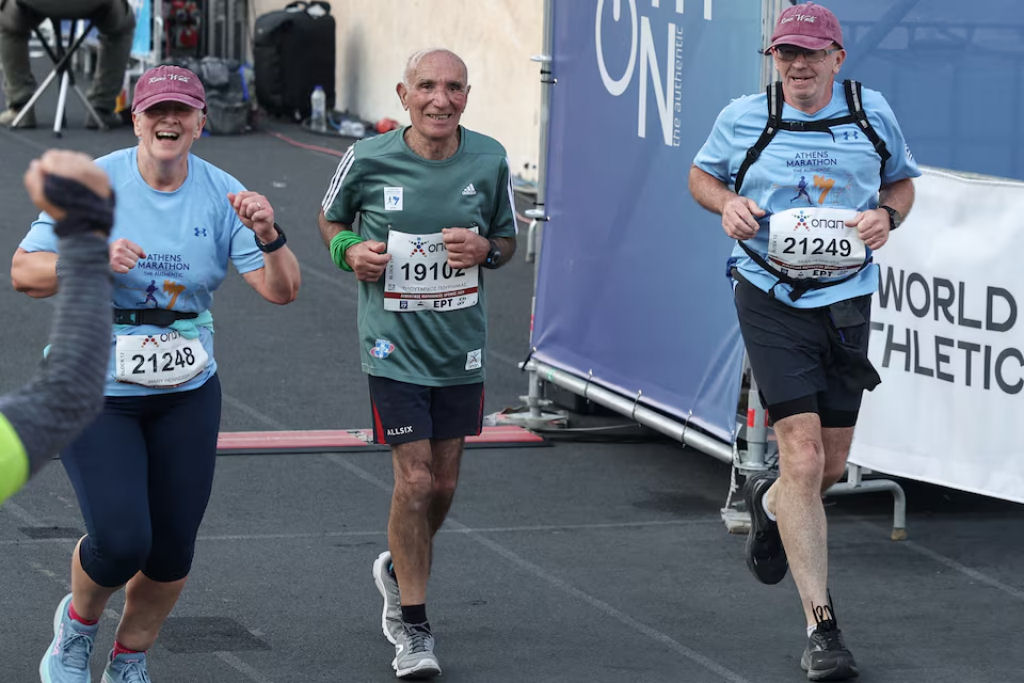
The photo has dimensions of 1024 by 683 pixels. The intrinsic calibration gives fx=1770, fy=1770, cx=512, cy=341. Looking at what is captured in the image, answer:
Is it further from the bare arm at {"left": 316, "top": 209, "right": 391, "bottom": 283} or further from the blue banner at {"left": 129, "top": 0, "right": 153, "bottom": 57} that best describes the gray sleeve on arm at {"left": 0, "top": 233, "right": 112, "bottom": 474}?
the blue banner at {"left": 129, "top": 0, "right": 153, "bottom": 57}

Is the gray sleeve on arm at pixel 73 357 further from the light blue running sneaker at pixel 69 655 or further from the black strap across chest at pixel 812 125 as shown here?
the black strap across chest at pixel 812 125

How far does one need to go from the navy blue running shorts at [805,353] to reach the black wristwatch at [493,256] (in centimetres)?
84

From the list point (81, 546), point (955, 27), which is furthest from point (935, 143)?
point (81, 546)

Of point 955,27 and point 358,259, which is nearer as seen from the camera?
point 358,259

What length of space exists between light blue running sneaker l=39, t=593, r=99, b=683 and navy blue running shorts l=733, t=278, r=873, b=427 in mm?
2253

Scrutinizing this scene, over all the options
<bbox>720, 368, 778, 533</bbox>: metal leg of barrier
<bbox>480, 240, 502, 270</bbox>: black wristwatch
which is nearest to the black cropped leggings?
<bbox>480, 240, 502, 270</bbox>: black wristwatch

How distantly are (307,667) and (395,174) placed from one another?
1.54 metres

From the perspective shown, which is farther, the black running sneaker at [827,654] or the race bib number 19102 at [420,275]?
the race bib number 19102 at [420,275]

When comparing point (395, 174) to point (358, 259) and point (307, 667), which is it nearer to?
point (358, 259)

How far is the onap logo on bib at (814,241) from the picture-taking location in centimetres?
556

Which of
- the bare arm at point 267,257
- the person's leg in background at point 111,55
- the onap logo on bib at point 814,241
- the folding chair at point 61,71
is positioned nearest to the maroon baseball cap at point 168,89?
the bare arm at point 267,257

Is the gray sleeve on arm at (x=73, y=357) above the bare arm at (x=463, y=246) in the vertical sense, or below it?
above

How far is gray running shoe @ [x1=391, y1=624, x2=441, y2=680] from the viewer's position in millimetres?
5320

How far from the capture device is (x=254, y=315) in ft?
36.2
